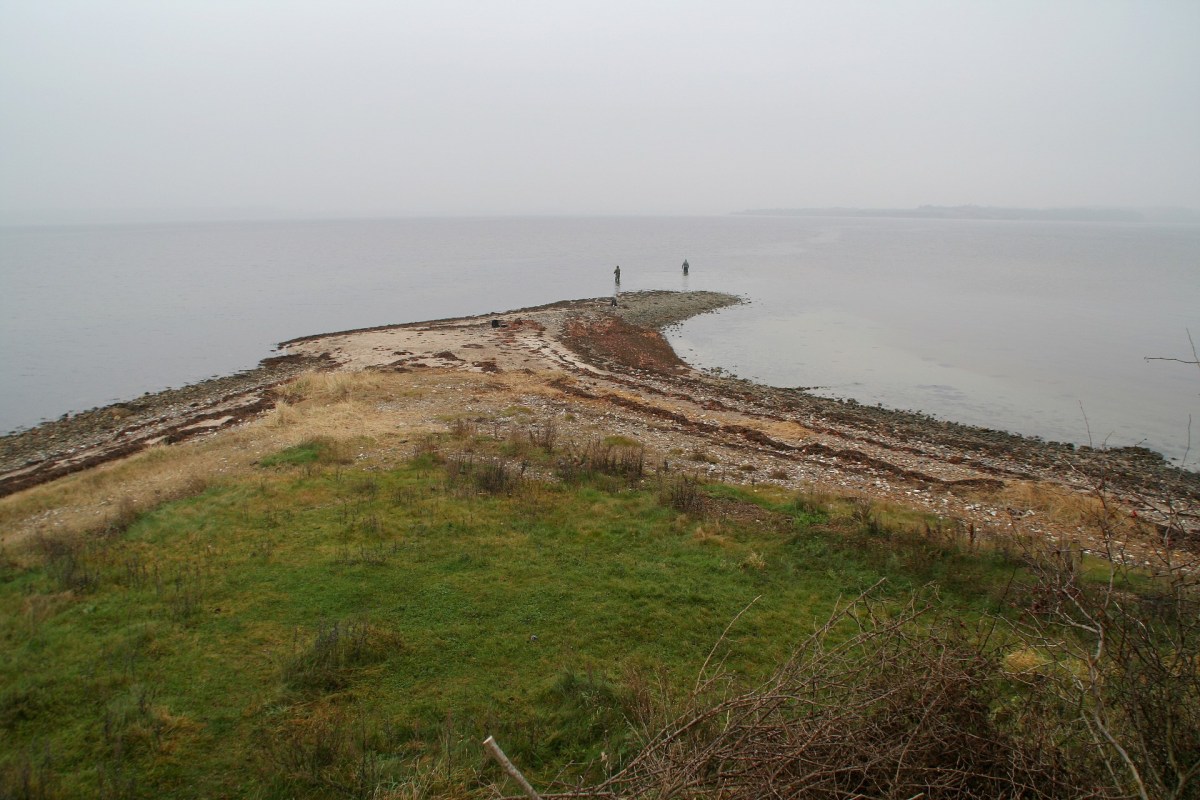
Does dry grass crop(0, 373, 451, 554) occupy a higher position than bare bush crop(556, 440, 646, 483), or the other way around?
bare bush crop(556, 440, 646, 483)

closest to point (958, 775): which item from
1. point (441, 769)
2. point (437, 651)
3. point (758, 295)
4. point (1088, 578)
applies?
point (441, 769)

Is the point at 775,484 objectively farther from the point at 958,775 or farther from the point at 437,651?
the point at 958,775

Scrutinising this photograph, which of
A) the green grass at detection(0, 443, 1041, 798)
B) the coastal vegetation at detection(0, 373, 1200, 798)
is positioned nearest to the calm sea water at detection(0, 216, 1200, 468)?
the coastal vegetation at detection(0, 373, 1200, 798)

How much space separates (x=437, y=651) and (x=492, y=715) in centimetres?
180

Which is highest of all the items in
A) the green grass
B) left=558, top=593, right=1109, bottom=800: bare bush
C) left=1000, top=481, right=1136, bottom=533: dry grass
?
left=558, top=593, right=1109, bottom=800: bare bush

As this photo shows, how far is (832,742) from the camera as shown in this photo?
4281 millimetres

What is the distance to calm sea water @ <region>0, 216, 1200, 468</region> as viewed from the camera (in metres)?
31.7

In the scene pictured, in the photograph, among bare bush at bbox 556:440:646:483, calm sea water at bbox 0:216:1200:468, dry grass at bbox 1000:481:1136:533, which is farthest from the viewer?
calm sea water at bbox 0:216:1200:468

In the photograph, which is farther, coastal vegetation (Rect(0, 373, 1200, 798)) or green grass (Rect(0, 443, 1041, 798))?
green grass (Rect(0, 443, 1041, 798))

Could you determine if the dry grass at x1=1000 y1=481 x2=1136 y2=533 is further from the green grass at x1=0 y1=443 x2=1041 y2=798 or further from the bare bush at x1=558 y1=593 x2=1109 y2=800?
the bare bush at x1=558 y1=593 x2=1109 y2=800

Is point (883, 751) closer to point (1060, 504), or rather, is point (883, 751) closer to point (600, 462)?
point (600, 462)

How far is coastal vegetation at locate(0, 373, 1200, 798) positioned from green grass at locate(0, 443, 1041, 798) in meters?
0.05

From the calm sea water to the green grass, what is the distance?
13975mm

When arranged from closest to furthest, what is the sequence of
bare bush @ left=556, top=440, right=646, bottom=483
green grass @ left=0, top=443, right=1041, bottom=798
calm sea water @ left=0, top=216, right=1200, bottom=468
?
green grass @ left=0, top=443, right=1041, bottom=798, bare bush @ left=556, top=440, right=646, bottom=483, calm sea water @ left=0, top=216, right=1200, bottom=468
